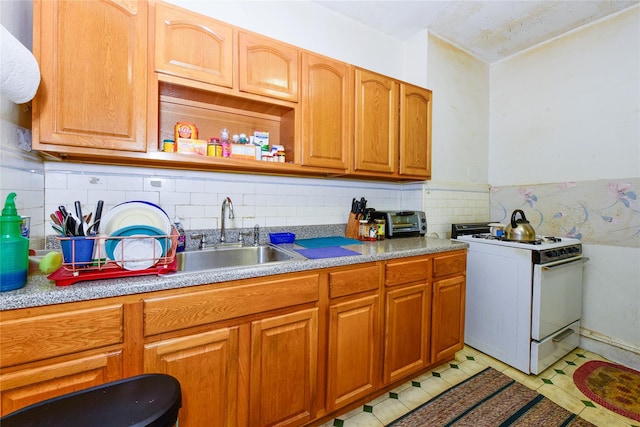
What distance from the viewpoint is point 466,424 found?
153 centimetres

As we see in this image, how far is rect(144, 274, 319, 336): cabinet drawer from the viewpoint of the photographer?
105 cm

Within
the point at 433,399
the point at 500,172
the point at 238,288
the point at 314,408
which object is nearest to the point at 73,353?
the point at 238,288

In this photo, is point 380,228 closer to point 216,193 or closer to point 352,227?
point 352,227

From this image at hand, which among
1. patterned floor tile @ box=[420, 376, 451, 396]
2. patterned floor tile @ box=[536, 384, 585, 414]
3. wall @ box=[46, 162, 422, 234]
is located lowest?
patterned floor tile @ box=[536, 384, 585, 414]

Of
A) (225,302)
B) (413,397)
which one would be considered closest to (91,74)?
(225,302)

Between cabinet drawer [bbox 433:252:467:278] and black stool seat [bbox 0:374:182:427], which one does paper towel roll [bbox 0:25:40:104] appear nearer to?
black stool seat [bbox 0:374:182:427]

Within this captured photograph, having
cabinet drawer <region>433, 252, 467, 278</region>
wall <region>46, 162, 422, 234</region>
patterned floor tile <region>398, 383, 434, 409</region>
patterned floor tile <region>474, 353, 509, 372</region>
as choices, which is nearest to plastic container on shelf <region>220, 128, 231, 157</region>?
wall <region>46, 162, 422, 234</region>

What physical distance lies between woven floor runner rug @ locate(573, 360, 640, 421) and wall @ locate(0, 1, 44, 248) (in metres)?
3.33

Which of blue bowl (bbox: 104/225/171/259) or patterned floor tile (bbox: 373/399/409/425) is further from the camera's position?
A: patterned floor tile (bbox: 373/399/409/425)

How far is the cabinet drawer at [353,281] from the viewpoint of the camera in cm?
147

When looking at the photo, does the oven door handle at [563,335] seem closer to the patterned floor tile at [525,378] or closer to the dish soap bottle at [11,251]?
the patterned floor tile at [525,378]

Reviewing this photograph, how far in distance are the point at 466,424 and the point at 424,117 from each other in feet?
7.07

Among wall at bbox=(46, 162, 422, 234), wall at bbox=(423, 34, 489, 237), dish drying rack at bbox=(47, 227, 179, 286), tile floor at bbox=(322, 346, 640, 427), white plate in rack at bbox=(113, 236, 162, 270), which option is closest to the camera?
dish drying rack at bbox=(47, 227, 179, 286)

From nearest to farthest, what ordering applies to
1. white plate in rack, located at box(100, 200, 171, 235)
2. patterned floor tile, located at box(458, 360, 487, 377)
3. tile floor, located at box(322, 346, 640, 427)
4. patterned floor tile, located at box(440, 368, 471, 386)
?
white plate in rack, located at box(100, 200, 171, 235)
tile floor, located at box(322, 346, 640, 427)
patterned floor tile, located at box(440, 368, 471, 386)
patterned floor tile, located at box(458, 360, 487, 377)
